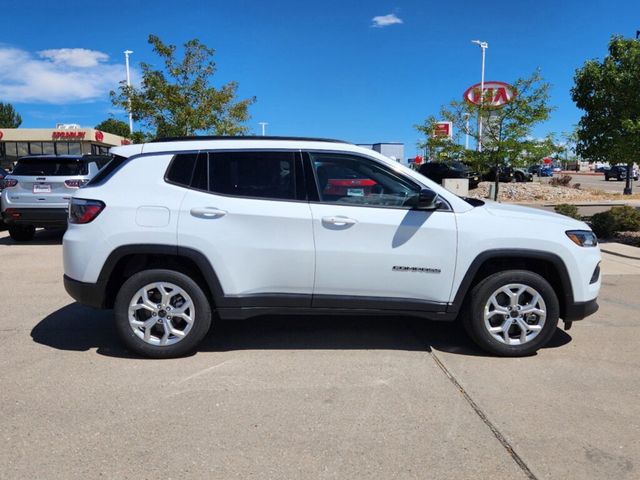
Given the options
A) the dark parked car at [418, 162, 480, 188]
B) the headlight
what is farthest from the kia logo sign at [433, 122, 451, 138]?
the headlight

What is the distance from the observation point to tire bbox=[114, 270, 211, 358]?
4438 mm

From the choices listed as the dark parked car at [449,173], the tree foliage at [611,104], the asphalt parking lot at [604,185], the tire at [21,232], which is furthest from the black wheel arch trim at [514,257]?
the asphalt parking lot at [604,185]

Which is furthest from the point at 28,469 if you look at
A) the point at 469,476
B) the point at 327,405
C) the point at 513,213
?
the point at 513,213

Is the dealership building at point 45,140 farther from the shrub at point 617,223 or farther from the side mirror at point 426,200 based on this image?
the side mirror at point 426,200

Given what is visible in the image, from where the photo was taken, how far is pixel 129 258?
4570 mm

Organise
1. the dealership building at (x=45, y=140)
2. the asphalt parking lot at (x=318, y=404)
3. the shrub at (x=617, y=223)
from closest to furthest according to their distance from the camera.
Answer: the asphalt parking lot at (x=318, y=404), the shrub at (x=617, y=223), the dealership building at (x=45, y=140)

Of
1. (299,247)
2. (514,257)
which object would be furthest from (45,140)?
(514,257)

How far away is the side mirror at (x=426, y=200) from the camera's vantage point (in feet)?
14.2

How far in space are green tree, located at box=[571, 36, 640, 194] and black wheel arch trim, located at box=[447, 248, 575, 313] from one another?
7.09 m

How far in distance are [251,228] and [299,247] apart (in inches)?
16.3

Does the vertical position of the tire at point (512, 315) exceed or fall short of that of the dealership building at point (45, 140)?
it falls short

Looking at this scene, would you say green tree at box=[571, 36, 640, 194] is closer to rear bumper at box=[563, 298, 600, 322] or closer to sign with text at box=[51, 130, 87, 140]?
rear bumper at box=[563, 298, 600, 322]

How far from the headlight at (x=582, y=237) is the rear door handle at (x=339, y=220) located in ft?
5.93

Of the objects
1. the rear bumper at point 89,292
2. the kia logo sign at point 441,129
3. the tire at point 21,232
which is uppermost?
the kia logo sign at point 441,129
